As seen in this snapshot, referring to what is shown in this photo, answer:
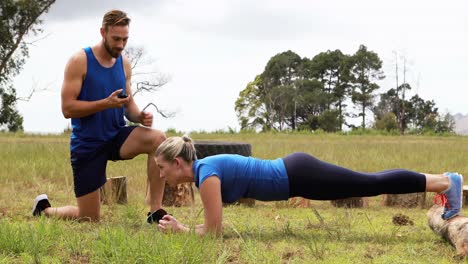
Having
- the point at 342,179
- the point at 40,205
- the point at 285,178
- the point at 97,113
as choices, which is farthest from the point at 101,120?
the point at 342,179

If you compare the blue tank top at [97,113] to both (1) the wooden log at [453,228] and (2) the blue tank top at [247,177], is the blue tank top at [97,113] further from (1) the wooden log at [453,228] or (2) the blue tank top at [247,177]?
(1) the wooden log at [453,228]

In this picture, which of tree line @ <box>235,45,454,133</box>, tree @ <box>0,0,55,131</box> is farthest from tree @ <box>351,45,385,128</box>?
tree @ <box>0,0,55,131</box>

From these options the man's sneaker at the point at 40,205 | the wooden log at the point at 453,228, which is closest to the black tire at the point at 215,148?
the man's sneaker at the point at 40,205

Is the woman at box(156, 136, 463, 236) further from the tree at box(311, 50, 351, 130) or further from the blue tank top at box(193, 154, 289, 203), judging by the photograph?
the tree at box(311, 50, 351, 130)

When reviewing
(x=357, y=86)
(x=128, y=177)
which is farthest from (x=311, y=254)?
(x=357, y=86)

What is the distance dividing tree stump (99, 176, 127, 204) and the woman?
2.93 metres

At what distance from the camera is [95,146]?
6289mm

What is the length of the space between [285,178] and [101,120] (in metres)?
2.03

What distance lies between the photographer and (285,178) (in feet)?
17.3

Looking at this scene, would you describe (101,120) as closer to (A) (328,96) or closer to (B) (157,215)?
(B) (157,215)

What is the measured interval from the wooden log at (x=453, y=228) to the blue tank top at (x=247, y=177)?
4.26ft

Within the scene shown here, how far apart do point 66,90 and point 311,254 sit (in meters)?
2.80

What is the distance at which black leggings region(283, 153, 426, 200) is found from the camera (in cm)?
523

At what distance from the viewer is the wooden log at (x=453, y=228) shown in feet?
15.6
